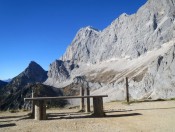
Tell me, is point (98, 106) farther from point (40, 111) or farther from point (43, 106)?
point (40, 111)

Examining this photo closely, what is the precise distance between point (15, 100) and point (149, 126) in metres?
112

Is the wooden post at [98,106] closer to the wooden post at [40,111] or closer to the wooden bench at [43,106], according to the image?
the wooden bench at [43,106]

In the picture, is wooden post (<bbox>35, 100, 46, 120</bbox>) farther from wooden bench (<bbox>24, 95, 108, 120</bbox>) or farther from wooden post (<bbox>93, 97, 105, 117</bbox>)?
wooden post (<bbox>93, 97, 105, 117</bbox>)

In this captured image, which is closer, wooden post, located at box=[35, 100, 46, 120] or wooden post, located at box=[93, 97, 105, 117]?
wooden post, located at box=[35, 100, 46, 120]

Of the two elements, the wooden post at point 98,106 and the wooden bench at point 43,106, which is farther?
the wooden post at point 98,106

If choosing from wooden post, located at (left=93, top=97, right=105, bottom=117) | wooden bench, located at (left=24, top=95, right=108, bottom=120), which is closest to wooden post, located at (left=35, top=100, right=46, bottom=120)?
wooden bench, located at (left=24, top=95, right=108, bottom=120)

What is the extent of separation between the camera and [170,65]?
8050 cm

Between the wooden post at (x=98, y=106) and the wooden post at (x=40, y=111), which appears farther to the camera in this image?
the wooden post at (x=98, y=106)

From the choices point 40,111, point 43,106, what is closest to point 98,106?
point 43,106

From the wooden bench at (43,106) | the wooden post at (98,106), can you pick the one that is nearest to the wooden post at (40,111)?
the wooden bench at (43,106)

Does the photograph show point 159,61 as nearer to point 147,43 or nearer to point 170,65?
point 170,65

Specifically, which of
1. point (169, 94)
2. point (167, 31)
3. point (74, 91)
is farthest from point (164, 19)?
point (169, 94)

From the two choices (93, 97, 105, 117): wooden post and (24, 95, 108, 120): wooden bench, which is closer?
(24, 95, 108, 120): wooden bench

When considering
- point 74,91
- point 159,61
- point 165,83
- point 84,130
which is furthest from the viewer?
point 74,91
